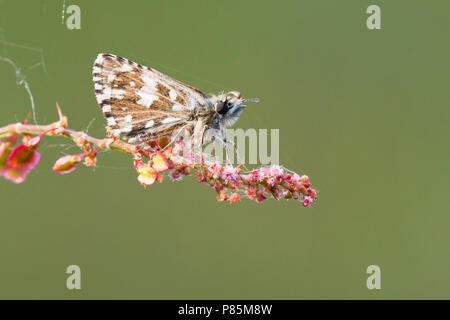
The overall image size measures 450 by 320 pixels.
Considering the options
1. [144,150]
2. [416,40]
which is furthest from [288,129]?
[144,150]

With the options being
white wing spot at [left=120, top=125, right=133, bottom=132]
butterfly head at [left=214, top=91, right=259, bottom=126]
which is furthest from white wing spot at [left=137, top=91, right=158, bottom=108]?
butterfly head at [left=214, top=91, right=259, bottom=126]

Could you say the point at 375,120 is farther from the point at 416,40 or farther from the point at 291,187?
the point at 291,187

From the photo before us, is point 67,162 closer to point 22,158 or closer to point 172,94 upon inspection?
point 22,158

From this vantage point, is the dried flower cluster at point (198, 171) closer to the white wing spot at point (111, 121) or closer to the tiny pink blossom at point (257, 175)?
the tiny pink blossom at point (257, 175)

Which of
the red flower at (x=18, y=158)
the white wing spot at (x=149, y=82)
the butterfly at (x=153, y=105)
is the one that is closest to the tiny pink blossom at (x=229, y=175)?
the butterfly at (x=153, y=105)

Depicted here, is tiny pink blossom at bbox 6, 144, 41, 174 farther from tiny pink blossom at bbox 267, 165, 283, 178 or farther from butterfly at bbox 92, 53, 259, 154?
tiny pink blossom at bbox 267, 165, 283, 178

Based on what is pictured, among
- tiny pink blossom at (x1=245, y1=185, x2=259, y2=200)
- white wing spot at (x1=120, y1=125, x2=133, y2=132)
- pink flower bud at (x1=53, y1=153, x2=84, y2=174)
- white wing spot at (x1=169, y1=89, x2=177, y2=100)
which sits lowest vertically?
tiny pink blossom at (x1=245, y1=185, x2=259, y2=200)

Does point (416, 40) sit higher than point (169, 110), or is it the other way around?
point (416, 40)
